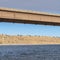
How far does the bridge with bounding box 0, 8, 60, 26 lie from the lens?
67500mm

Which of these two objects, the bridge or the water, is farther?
the bridge

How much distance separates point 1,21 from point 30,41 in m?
66.0

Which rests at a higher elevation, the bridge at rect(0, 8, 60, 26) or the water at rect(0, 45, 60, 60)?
the bridge at rect(0, 8, 60, 26)

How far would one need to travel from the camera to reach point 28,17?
2798 inches

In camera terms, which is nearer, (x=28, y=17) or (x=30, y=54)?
(x=30, y=54)

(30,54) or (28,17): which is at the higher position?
(28,17)

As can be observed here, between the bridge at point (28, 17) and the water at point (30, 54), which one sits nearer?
the water at point (30, 54)

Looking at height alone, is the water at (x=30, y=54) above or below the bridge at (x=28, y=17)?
below

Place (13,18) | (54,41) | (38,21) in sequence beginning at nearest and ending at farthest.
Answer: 1. (13,18)
2. (38,21)
3. (54,41)

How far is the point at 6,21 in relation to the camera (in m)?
70.4

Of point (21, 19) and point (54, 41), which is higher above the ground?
point (21, 19)

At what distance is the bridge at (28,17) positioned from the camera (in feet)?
221

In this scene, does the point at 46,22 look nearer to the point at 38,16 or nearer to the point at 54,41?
the point at 38,16

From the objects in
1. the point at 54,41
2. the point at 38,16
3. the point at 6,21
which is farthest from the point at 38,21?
the point at 54,41
